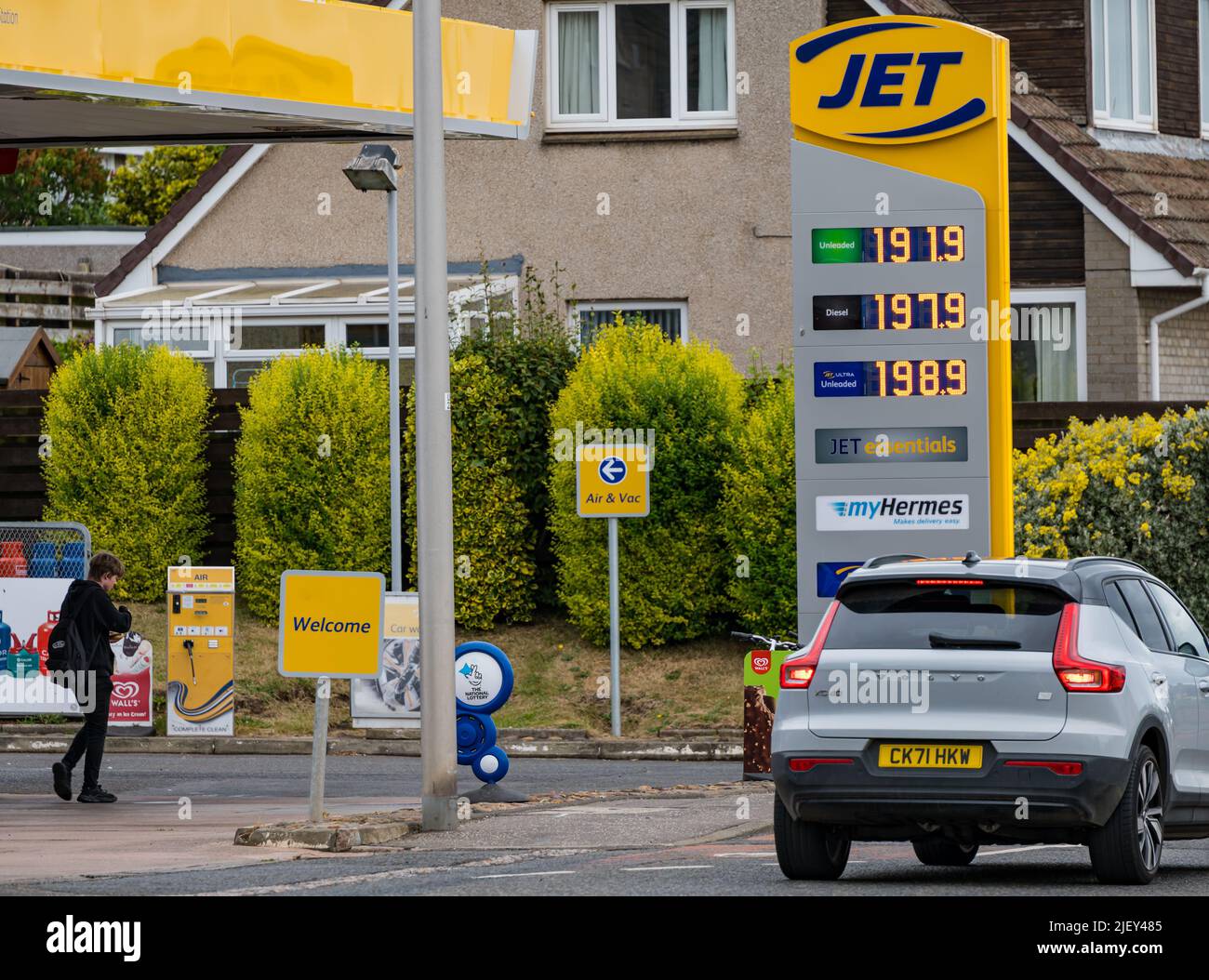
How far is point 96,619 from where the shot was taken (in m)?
17.1

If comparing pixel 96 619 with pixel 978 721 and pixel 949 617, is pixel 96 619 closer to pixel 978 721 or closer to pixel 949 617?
pixel 949 617

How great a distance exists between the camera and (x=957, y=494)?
16.6m

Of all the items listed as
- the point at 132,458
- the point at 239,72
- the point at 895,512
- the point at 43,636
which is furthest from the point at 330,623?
the point at 132,458

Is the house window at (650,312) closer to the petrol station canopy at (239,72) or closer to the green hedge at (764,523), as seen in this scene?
the green hedge at (764,523)

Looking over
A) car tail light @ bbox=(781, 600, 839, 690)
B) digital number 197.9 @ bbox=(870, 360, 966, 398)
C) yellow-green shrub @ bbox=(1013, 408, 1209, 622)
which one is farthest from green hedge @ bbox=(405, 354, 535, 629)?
car tail light @ bbox=(781, 600, 839, 690)

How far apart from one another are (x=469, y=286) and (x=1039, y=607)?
17.5 metres

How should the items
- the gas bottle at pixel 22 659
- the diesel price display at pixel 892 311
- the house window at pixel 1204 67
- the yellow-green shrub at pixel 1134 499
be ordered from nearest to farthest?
the diesel price display at pixel 892 311
the yellow-green shrub at pixel 1134 499
the gas bottle at pixel 22 659
the house window at pixel 1204 67

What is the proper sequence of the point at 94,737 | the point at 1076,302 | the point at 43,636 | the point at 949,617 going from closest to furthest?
the point at 949,617 → the point at 94,737 → the point at 43,636 → the point at 1076,302

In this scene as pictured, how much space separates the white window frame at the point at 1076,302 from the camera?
87.7 feet

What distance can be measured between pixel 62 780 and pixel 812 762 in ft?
26.6

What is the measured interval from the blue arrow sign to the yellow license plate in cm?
1180

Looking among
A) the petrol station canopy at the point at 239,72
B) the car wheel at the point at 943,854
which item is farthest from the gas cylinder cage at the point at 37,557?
the car wheel at the point at 943,854

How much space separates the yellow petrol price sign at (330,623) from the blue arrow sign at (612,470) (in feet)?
29.1
